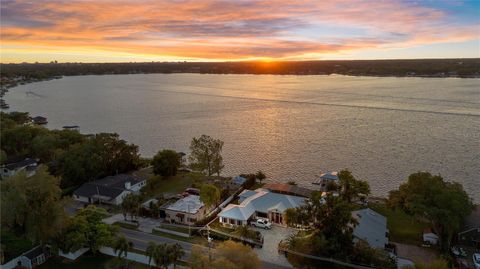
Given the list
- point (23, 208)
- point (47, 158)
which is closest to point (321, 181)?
point (23, 208)

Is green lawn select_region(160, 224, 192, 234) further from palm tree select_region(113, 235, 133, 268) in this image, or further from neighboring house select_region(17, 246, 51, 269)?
neighboring house select_region(17, 246, 51, 269)

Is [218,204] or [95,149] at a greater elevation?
[95,149]

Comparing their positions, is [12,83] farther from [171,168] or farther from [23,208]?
[23,208]

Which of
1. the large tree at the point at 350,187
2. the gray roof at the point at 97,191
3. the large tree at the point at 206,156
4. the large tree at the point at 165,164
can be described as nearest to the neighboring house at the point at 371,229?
the large tree at the point at 350,187

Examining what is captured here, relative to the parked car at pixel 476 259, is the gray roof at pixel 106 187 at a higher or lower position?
higher

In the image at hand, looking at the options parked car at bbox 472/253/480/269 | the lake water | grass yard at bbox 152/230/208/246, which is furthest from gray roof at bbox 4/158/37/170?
parked car at bbox 472/253/480/269

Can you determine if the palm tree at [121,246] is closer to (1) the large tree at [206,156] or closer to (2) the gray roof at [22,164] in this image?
(1) the large tree at [206,156]

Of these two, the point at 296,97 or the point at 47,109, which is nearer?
the point at 47,109
